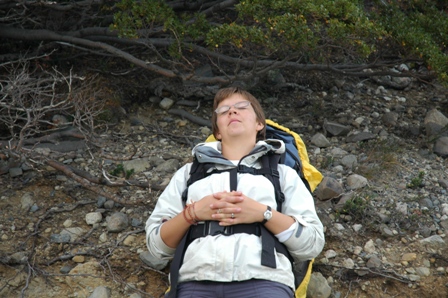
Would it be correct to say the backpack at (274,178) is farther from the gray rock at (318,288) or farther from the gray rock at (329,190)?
the gray rock at (329,190)

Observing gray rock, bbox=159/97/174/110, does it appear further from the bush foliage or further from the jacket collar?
the jacket collar


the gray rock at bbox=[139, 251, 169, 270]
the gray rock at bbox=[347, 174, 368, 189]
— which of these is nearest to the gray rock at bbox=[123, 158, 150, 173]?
the gray rock at bbox=[139, 251, 169, 270]

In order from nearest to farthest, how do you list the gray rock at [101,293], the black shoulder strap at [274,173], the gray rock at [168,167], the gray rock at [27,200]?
the black shoulder strap at [274,173], the gray rock at [101,293], the gray rock at [27,200], the gray rock at [168,167]

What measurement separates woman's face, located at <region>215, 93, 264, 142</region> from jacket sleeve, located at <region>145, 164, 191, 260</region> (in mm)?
432

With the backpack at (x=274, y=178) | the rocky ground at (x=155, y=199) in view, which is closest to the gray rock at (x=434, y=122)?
the rocky ground at (x=155, y=199)

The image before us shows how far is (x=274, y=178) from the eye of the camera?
362 centimetres

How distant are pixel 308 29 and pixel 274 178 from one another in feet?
5.39

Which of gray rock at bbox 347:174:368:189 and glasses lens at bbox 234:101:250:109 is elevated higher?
glasses lens at bbox 234:101:250:109

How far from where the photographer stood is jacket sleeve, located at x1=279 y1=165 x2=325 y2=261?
3410 mm

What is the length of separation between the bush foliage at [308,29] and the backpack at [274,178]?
Result: 0.92 meters

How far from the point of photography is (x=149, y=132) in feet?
→ 19.8

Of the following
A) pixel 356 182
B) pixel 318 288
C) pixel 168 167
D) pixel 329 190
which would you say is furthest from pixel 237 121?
pixel 356 182

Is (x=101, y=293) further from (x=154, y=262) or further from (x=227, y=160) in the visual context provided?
(x=227, y=160)

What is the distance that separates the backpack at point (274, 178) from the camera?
338cm
